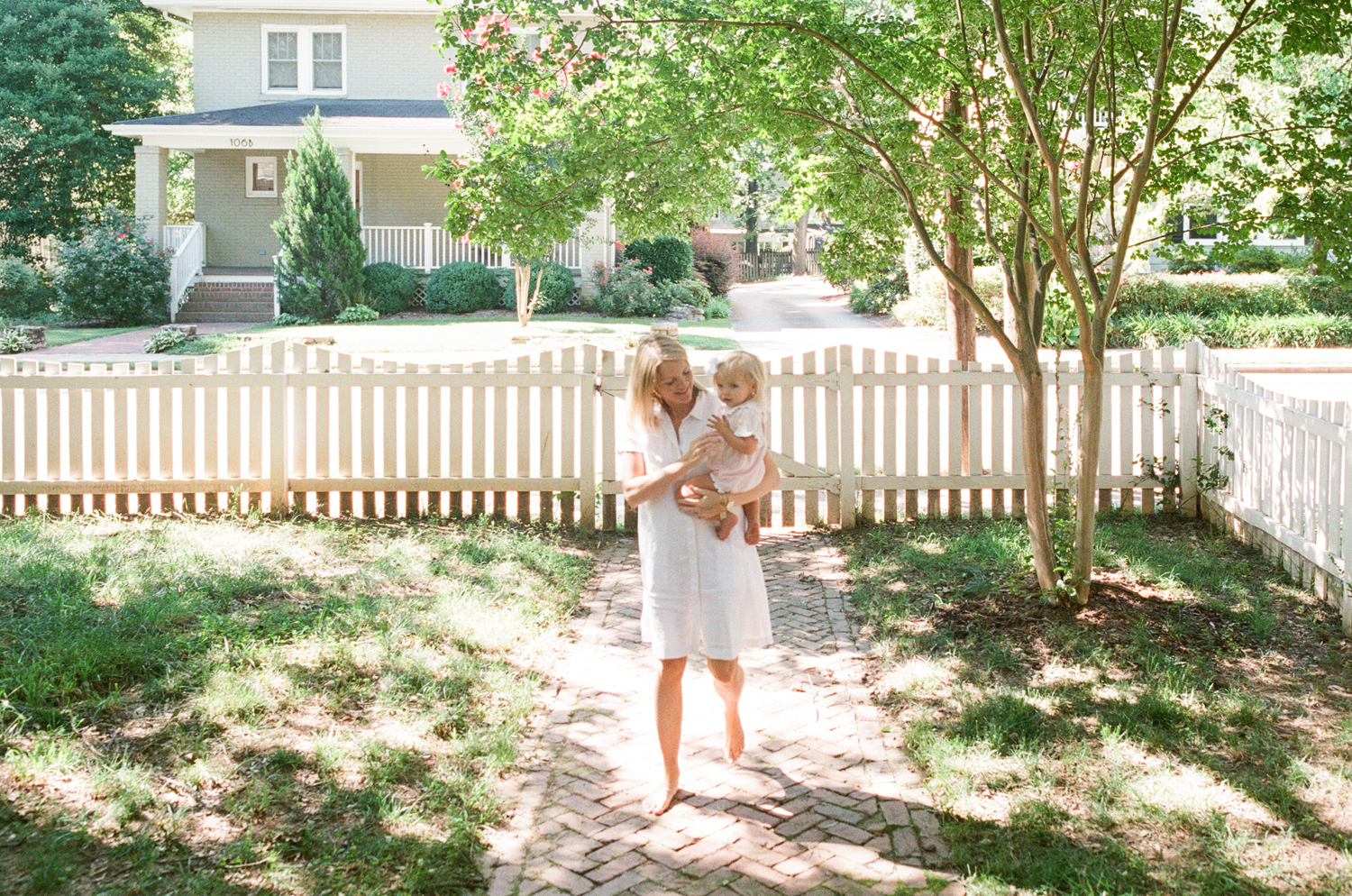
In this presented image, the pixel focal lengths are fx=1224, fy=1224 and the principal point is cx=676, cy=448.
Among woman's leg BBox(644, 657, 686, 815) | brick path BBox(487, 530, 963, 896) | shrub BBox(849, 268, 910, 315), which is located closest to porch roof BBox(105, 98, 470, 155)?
shrub BBox(849, 268, 910, 315)

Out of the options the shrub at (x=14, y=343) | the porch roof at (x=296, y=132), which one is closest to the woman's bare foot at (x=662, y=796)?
the shrub at (x=14, y=343)

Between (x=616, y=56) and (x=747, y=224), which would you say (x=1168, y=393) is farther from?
(x=747, y=224)

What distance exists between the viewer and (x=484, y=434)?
29.3 feet

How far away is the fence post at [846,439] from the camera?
8.80 metres

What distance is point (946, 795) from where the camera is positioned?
171 inches

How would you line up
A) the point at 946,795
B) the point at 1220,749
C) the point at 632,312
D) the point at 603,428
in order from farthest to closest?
the point at 632,312 → the point at 603,428 → the point at 1220,749 → the point at 946,795

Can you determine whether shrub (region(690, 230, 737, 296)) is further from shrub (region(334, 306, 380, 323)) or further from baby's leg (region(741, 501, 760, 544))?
baby's leg (region(741, 501, 760, 544))

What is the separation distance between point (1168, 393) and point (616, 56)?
4.64 meters

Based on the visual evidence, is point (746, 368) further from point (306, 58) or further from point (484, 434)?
point (306, 58)

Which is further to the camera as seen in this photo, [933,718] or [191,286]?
[191,286]

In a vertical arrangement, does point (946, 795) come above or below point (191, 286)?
below

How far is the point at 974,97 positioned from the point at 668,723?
4.56 metres

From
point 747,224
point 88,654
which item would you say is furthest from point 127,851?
point 747,224

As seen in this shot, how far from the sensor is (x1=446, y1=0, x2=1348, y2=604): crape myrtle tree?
6234mm
